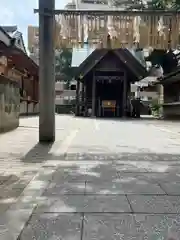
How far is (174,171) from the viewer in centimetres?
621

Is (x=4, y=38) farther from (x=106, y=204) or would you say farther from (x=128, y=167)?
(x=106, y=204)

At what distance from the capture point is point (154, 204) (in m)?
4.19

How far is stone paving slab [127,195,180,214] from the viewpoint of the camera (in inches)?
155

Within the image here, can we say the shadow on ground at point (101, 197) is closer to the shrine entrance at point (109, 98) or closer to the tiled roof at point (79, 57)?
the tiled roof at point (79, 57)

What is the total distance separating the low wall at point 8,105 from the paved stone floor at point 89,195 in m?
3.86

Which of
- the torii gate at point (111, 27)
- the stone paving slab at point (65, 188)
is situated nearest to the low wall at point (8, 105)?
the torii gate at point (111, 27)

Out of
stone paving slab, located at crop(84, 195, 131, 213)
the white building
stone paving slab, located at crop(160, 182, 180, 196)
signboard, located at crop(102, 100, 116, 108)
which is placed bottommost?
stone paving slab, located at crop(160, 182, 180, 196)

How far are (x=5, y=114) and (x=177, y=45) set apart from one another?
6198mm

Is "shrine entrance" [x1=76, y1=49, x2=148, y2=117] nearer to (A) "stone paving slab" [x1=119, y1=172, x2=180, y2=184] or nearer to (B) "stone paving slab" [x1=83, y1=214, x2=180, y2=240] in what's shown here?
(A) "stone paving slab" [x1=119, y1=172, x2=180, y2=184]

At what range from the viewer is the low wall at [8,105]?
1198 cm

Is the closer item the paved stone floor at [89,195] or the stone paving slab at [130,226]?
the stone paving slab at [130,226]

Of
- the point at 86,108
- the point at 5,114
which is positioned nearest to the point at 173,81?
the point at 86,108

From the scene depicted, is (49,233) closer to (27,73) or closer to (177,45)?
(177,45)

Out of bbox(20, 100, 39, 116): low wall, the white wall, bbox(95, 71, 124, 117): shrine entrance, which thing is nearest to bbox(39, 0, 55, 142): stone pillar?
the white wall
